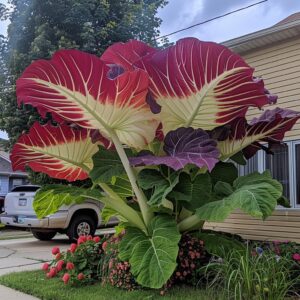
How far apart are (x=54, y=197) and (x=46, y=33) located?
8.35 m

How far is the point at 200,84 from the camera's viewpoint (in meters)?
5.25

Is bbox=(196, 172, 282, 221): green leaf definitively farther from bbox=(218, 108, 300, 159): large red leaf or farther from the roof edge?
the roof edge

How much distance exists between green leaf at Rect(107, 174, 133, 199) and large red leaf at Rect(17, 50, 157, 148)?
3.68 feet

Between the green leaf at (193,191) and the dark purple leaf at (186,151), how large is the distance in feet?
1.28

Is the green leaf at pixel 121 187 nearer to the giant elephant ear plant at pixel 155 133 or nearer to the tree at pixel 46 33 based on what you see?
the giant elephant ear plant at pixel 155 133

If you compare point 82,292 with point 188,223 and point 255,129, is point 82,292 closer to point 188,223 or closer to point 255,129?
point 188,223

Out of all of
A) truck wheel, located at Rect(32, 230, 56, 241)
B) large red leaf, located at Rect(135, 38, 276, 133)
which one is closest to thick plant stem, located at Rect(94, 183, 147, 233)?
large red leaf, located at Rect(135, 38, 276, 133)

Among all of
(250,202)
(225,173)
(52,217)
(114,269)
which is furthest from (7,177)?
(250,202)

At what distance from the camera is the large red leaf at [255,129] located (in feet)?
19.4

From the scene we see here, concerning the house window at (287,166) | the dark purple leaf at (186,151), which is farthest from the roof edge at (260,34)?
the dark purple leaf at (186,151)

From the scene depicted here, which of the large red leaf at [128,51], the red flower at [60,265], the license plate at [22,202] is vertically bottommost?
the red flower at [60,265]

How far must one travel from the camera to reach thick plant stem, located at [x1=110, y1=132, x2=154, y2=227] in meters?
5.57

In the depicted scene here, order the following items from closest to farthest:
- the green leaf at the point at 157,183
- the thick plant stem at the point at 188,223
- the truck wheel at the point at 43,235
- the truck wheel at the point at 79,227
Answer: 1. the green leaf at the point at 157,183
2. the thick plant stem at the point at 188,223
3. the truck wheel at the point at 79,227
4. the truck wheel at the point at 43,235

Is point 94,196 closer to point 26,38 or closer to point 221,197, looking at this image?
point 221,197
